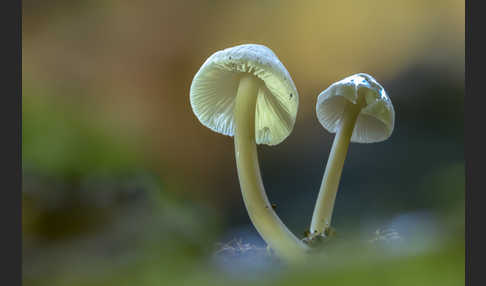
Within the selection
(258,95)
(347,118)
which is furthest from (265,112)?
(347,118)

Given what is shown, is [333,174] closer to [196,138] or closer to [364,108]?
[364,108]

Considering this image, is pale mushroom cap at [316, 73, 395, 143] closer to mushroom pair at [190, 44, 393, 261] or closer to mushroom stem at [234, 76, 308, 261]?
mushroom pair at [190, 44, 393, 261]

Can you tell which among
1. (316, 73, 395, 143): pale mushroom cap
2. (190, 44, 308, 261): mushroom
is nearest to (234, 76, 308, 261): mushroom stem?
(190, 44, 308, 261): mushroom

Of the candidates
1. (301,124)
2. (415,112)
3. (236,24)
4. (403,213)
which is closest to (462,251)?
(403,213)

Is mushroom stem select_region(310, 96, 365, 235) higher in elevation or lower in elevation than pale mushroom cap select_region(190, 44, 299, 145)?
lower

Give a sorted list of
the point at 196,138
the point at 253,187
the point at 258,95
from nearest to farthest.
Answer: the point at 253,187 < the point at 258,95 < the point at 196,138
